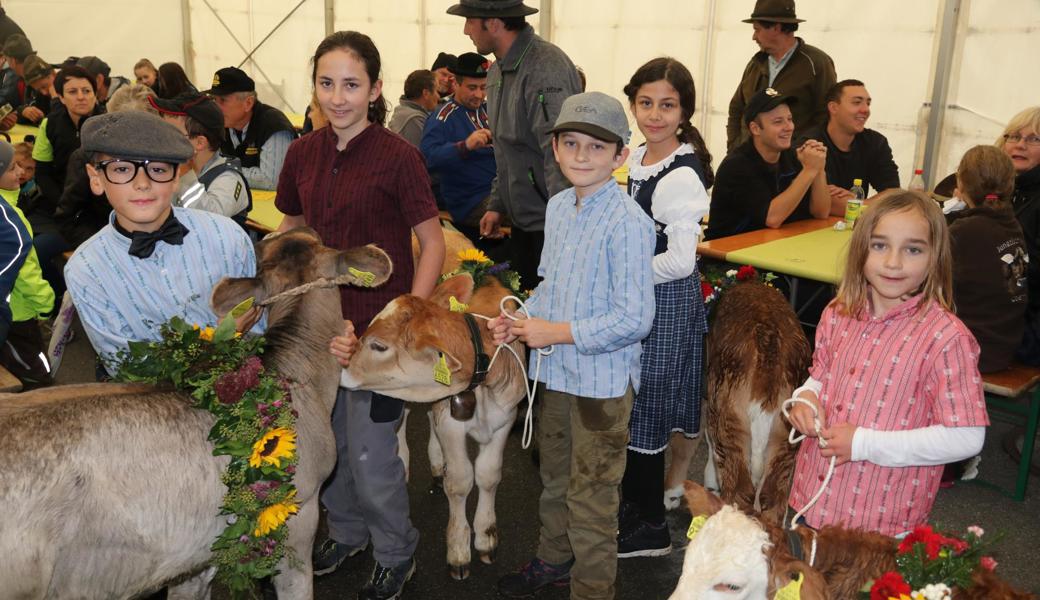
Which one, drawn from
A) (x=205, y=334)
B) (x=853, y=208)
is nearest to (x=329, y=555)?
(x=205, y=334)

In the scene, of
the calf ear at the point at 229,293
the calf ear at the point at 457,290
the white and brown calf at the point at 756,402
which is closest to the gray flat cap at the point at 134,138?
the calf ear at the point at 229,293

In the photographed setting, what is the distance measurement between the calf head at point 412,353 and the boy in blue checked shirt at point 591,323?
11.9 inches

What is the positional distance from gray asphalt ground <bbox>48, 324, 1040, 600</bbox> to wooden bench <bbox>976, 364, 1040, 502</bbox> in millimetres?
104

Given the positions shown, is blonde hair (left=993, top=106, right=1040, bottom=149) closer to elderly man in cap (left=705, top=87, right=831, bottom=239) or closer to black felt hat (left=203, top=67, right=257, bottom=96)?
elderly man in cap (left=705, top=87, right=831, bottom=239)

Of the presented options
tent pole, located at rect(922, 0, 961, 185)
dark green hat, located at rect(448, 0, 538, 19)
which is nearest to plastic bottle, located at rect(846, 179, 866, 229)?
tent pole, located at rect(922, 0, 961, 185)

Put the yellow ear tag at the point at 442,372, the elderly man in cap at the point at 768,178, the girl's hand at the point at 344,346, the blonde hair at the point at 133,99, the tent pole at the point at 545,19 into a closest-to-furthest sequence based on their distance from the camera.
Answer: the girl's hand at the point at 344,346
the yellow ear tag at the point at 442,372
the blonde hair at the point at 133,99
the elderly man in cap at the point at 768,178
the tent pole at the point at 545,19

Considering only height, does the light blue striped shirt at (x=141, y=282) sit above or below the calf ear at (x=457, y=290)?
above

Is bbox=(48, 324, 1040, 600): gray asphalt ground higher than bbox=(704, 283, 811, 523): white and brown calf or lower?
lower

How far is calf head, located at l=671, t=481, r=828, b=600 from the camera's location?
2.13 meters

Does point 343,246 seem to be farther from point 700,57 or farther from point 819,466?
point 700,57

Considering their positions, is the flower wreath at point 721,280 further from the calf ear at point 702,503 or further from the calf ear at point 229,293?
the calf ear at point 229,293

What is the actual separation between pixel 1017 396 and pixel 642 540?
2286 mm

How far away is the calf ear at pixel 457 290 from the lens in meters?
3.96

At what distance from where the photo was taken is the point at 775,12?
7.12 m
